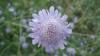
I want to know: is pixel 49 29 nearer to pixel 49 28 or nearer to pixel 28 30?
pixel 49 28

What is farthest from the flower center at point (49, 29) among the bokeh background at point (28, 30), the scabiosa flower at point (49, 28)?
the bokeh background at point (28, 30)

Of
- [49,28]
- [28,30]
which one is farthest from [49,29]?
[28,30]

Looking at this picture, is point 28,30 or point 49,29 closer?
point 49,29

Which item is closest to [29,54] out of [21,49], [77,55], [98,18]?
[21,49]

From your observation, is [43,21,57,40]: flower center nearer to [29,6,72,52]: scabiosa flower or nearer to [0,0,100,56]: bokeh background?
[29,6,72,52]: scabiosa flower

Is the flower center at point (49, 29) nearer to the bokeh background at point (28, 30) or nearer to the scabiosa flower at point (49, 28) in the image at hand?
the scabiosa flower at point (49, 28)
